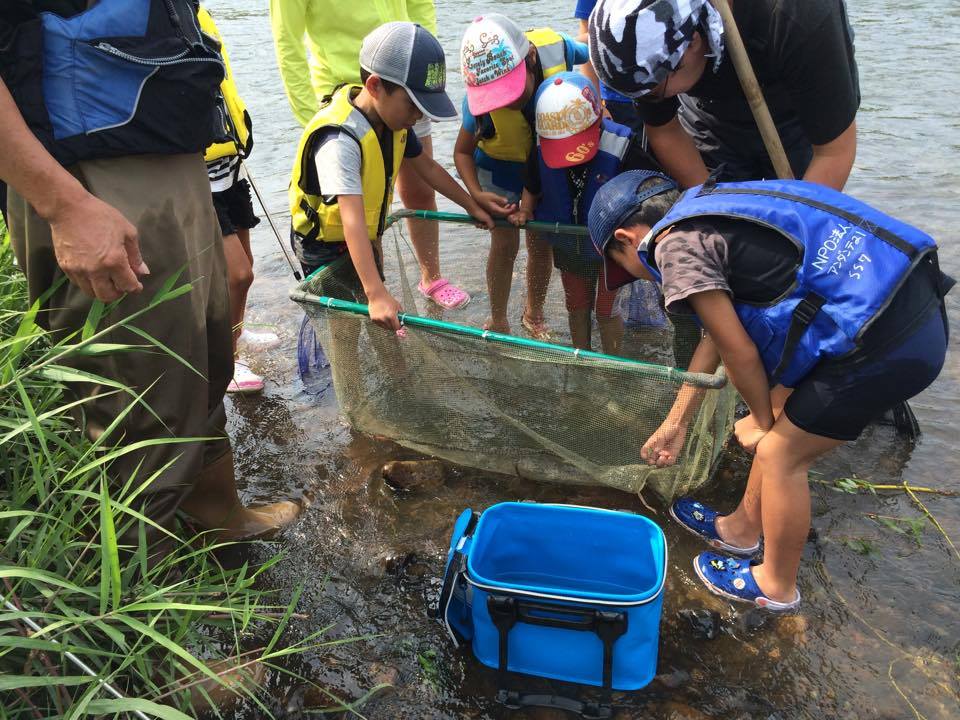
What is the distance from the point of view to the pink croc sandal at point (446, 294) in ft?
12.7

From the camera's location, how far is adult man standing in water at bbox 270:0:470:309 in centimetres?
365

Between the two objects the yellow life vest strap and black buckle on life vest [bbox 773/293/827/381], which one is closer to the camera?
black buckle on life vest [bbox 773/293/827/381]

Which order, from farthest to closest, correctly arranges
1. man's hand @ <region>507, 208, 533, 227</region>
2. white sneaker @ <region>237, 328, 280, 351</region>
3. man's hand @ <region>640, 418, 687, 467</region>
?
white sneaker @ <region>237, 328, 280, 351</region> → man's hand @ <region>507, 208, 533, 227</region> → man's hand @ <region>640, 418, 687, 467</region>

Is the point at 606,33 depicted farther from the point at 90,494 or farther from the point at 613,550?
the point at 90,494

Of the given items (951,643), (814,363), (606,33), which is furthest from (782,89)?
(951,643)

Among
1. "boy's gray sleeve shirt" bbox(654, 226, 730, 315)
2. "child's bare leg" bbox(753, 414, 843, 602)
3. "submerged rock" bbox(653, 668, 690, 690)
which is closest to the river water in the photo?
"submerged rock" bbox(653, 668, 690, 690)

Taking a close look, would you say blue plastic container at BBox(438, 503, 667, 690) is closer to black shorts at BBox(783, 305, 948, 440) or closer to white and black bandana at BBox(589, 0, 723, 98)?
black shorts at BBox(783, 305, 948, 440)

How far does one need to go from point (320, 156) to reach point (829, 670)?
248 cm

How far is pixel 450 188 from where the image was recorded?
3.43 metres

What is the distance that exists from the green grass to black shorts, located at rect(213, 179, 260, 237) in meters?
1.08

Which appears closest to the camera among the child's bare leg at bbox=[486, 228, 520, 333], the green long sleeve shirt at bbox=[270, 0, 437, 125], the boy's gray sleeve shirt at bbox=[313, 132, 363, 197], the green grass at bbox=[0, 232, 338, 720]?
the green grass at bbox=[0, 232, 338, 720]

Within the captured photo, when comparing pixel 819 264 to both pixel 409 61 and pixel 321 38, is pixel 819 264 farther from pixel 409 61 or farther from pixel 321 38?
pixel 321 38

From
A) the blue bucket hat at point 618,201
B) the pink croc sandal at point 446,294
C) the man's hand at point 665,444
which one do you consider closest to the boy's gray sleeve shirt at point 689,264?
the blue bucket hat at point 618,201

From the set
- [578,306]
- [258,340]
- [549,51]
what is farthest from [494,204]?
[258,340]
